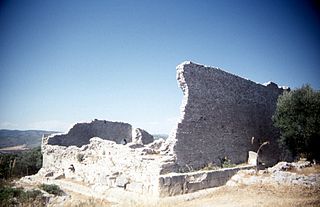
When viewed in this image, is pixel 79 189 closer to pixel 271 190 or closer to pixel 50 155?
pixel 50 155

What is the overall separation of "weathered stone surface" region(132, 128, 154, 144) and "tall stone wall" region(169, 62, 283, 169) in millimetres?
8718

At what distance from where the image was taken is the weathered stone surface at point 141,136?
891 inches

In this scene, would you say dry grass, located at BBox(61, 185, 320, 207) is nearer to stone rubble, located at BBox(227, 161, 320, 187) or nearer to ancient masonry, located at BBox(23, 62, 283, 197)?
stone rubble, located at BBox(227, 161, 320, 187)

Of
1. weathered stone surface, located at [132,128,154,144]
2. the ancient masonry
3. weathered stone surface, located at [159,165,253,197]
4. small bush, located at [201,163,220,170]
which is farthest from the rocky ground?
weathered stone surface, located at [132,128,154,144]

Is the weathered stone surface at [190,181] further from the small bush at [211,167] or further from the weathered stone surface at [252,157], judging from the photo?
the weathered stone surface at [252,157]

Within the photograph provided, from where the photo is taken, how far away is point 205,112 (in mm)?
14055

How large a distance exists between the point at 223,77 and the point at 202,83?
2221 millimetres

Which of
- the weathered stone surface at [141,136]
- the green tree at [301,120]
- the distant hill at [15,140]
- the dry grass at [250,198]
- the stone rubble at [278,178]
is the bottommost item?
the distant hill at [15,140]

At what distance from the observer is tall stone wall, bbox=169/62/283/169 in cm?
1298

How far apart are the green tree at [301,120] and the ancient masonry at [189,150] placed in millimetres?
2180

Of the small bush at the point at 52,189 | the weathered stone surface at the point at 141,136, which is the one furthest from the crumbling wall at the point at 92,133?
the small bush at the point at 52,189

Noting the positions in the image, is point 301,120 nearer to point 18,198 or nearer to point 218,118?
point 218,118

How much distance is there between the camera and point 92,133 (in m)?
23.8

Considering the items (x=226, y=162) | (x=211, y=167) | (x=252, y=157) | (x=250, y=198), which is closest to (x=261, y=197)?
(x=250, y=198)
